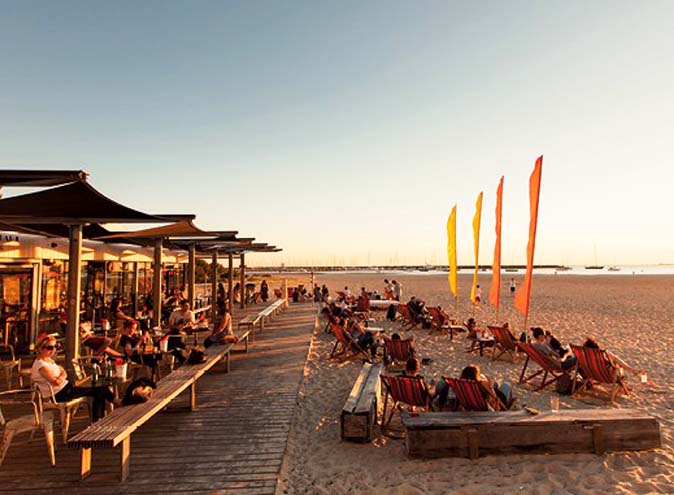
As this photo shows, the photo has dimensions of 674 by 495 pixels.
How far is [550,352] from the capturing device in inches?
248

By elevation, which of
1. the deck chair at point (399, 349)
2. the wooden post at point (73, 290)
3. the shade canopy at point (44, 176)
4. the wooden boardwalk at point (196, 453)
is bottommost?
the wooden boardwalk at point (196, 453)

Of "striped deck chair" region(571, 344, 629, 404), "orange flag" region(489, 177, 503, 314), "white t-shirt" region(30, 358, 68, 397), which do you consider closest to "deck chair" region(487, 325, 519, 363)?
"orange flag" region(489, 177, 503, 314)

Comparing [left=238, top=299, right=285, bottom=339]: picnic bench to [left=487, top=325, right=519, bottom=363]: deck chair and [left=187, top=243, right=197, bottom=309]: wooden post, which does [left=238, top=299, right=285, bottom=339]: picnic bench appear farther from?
[left=487, top=325, right=519, bottom=363]: deck chair

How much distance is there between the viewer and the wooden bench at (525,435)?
3648 mm

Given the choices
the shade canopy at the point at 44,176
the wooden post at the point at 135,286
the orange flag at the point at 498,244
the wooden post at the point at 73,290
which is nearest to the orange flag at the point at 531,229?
the orange flag at the point at 498,244

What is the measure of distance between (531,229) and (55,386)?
20.4ft

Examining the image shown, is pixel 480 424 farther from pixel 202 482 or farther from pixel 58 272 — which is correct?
pixel 58 272

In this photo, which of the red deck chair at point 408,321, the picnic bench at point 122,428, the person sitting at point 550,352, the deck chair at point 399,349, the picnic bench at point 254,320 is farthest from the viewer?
the red deck chair at point 408,321

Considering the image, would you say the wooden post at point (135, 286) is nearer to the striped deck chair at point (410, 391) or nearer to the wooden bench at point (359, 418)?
the wooden bench at point (359, 418)

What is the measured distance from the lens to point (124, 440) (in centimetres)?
309

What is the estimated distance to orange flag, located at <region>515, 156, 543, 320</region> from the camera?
19.7 feet

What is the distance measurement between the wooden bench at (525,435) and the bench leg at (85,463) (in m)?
2.61

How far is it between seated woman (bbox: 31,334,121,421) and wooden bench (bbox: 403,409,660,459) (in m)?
3.00

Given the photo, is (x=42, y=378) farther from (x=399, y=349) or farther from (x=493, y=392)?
(x=399, y=349)
